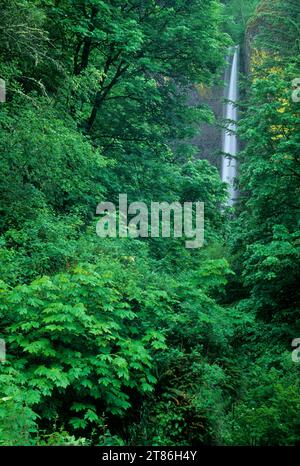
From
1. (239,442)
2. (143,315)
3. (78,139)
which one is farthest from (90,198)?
(239,442)

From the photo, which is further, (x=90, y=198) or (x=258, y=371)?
(x=90, y=198)

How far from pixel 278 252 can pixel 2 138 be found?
19.5ft

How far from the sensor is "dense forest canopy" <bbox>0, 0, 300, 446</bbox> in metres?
7.78

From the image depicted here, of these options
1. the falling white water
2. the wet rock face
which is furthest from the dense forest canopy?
the wet rock face

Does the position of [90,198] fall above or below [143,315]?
above

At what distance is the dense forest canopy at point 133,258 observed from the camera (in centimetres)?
778

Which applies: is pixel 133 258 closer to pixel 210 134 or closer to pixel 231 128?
pixel 231 128

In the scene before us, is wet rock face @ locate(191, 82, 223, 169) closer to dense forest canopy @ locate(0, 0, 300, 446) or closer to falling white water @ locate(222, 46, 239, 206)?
falling white water @ locate(222, 46, 239, 206)

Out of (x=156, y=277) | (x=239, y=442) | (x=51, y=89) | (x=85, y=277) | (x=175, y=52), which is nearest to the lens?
(x=239, y=442)

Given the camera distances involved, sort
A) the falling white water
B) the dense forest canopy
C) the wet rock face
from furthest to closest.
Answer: the wet rock face → the falling white water → the dense forest canopy

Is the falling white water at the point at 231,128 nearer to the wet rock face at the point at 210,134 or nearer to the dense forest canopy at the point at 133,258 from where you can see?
the wet rock face at the point at 210,134

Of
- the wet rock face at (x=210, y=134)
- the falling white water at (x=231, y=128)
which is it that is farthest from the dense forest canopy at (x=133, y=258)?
the wet rock face at (x=210, y=134)

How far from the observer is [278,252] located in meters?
10.8

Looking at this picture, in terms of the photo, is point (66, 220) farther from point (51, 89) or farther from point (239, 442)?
point (239, 442)
